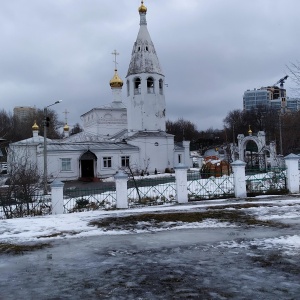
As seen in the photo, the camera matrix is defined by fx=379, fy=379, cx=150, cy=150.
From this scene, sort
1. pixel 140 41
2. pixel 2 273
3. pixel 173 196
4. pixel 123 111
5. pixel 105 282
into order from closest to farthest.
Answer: pixel 105 282
pixel 2 273
pixel 173 196
pixel 140 41
pixel 123 111

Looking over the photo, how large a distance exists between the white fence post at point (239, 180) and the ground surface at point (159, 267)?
6.27 metres

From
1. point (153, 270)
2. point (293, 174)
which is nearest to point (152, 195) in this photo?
point (293, 174)

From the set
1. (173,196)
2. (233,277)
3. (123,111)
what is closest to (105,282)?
(233,277)

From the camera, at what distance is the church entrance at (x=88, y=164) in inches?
1364

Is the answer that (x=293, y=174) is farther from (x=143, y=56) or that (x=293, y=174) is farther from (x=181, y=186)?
(x=143, y=56)

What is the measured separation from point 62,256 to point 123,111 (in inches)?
1540

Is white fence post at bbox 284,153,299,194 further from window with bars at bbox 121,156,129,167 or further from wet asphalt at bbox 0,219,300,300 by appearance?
window with bars at bbox 121,156,129,167

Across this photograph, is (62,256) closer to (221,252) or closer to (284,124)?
(221,252)

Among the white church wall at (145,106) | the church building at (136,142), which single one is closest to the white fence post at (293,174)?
the church building at (136,142)

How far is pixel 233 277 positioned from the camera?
4.78 m

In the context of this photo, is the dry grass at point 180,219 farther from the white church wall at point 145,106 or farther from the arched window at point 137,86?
the arched window at point 137,86

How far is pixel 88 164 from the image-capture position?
35438mm

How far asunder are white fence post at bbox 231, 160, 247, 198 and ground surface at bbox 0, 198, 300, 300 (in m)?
6.27

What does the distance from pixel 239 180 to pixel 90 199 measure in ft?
18.9
